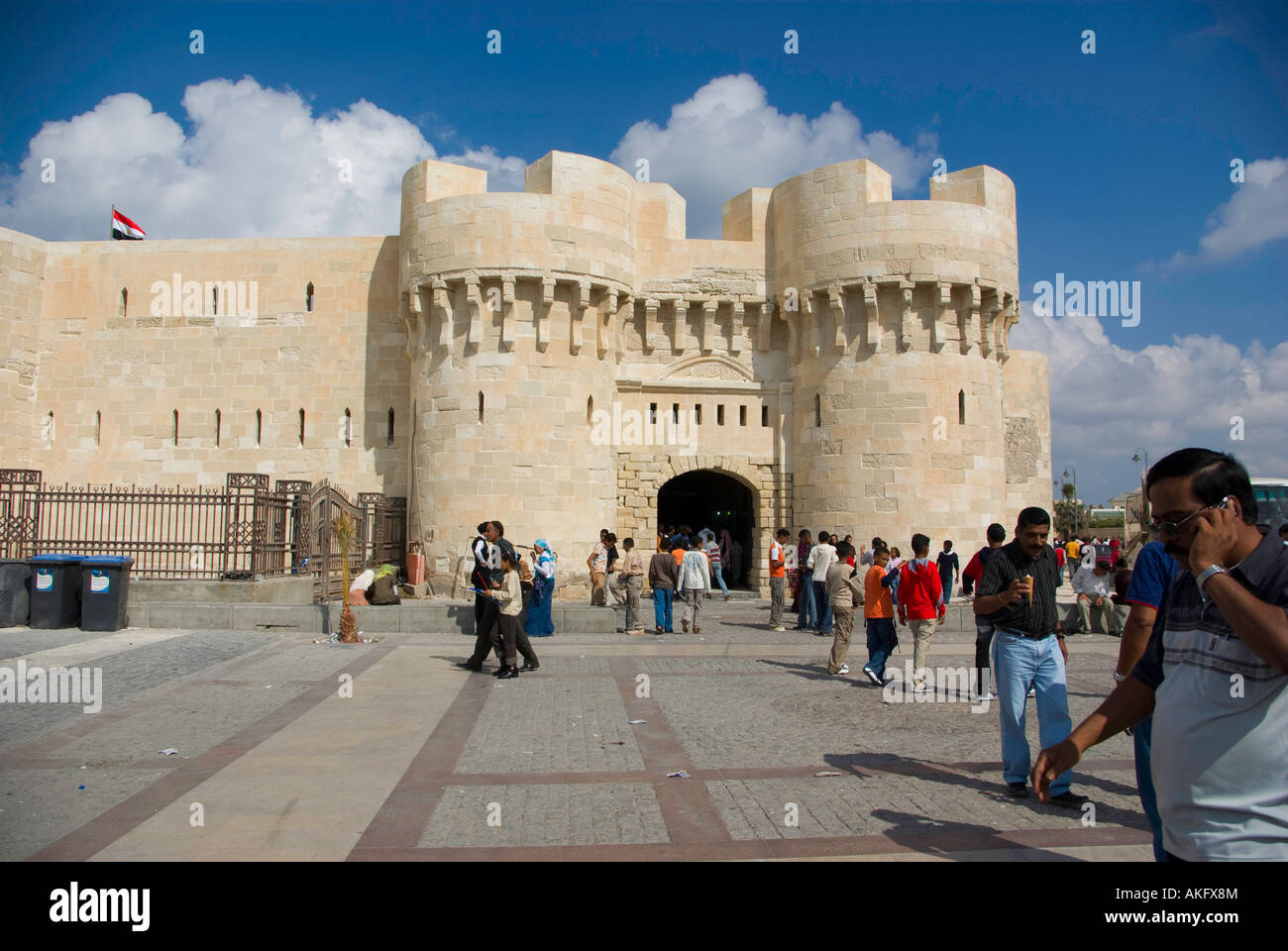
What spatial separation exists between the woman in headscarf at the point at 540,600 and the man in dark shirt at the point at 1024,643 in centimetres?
829

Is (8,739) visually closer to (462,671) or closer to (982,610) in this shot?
(462,671)

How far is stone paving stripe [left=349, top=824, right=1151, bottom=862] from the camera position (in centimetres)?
444

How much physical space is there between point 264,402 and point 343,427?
1954mm

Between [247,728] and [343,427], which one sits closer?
[247,728]

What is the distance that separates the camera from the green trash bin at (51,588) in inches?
494

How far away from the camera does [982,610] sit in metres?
5.84

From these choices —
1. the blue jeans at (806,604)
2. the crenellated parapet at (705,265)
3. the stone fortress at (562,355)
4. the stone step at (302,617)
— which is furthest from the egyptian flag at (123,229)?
the blue jeans at (806,604)

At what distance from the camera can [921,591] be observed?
923cm

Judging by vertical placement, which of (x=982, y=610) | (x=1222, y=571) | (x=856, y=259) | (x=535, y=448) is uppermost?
(x=856, y=259)

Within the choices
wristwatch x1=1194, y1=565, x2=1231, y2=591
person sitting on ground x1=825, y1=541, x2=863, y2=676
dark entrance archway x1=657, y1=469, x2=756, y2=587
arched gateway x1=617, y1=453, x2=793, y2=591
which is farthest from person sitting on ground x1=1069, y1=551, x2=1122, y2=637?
wristwatch x1=1194, y1=565, x2=1231, y2=591

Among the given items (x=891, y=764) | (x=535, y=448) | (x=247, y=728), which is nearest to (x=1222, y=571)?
(x=891, y=764)

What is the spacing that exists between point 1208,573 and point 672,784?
158 inches

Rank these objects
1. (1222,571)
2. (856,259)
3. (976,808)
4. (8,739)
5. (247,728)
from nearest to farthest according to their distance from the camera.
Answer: (1222,571) < (976,808) < (8,739) < (247,728) < (856,259)

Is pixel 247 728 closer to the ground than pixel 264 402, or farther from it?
closer to the ground
